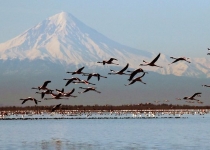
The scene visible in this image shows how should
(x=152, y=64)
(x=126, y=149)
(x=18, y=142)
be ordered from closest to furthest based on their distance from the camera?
(x=152, y=64), (x=126, y=149), (x=18, y=142)

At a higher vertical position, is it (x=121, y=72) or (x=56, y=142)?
(x=121, y=72)

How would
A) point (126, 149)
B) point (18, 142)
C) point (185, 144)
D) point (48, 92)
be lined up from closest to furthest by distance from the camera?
point (48, 92) → point (126, 149) → point (185, 144) → point (18, 142)

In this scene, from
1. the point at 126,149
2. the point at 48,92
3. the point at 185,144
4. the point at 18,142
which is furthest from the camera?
the point at 18,142

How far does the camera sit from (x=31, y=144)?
59.1 m

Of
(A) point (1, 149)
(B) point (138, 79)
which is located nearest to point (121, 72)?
(B) point (138, 79)

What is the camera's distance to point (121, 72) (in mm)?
42875

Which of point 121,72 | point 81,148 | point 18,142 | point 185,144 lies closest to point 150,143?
point 185,144

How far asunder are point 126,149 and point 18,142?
13411mm

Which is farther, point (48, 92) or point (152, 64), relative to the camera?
point (48, 92)

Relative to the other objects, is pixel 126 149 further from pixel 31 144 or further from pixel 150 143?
pixel 31 144

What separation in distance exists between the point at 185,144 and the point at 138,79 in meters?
14.2

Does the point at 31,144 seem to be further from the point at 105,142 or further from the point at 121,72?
the point at 121,72

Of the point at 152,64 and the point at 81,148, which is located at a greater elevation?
the point at 152,64

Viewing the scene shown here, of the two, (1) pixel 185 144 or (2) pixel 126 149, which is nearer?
(2) pixel 126 149
